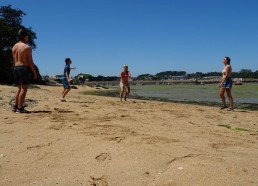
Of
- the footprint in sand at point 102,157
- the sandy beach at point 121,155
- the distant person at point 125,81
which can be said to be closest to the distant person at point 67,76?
the distant person at point 125,81

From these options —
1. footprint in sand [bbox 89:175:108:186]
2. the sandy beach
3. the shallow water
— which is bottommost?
the shallow water

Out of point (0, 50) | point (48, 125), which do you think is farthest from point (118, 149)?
point (0, 50)

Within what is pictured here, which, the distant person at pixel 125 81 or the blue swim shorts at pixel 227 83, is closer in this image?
the blue swim shorts at pixel 227 83

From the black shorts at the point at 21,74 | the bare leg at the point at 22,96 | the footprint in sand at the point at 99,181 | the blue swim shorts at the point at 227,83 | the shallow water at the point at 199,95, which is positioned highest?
the black shorts at the point at 21,74

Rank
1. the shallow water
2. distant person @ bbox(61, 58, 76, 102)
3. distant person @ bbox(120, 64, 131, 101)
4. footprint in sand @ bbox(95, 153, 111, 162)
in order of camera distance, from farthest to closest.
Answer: the shallow water → distant person @ bbox(120, 64, 131, 101) → distant person @ bbox(61, 58, 76, 102) → footprint in sand @ bbox(95, 153, 111, 162)

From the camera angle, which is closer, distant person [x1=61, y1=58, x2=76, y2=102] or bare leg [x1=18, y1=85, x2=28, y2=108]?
bare leg [x1=18, y1=85, x2=28, y2=108]

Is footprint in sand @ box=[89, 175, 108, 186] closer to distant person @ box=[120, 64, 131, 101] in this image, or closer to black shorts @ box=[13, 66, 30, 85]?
black shorts @ box=[13, 66, 30, 85]

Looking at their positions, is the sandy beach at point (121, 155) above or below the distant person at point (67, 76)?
below

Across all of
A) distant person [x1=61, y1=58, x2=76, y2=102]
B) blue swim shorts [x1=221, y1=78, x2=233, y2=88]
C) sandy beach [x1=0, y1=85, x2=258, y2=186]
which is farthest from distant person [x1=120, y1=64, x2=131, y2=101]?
sandy beach [x1=0, y1=85, x2=258, y2=186]

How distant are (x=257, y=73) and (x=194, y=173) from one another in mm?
185057

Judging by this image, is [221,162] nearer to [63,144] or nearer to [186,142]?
[186,142]

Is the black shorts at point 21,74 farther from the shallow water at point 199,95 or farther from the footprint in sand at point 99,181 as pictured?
the shallow water at point 199,95

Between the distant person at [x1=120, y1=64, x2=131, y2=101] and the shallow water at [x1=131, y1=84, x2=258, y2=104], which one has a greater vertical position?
the distant person at [x1=120, y1=64, x2=131, y2=101]

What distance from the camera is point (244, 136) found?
5.94 m
